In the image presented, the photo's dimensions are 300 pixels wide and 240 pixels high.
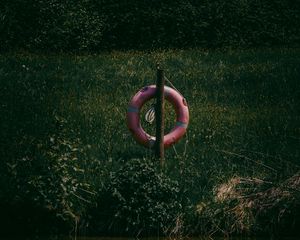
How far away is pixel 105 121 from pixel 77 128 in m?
0.66

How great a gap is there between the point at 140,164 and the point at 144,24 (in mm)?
11241

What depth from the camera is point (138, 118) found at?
44.8 feet

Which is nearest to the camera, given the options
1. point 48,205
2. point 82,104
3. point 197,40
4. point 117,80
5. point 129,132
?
point 48,205

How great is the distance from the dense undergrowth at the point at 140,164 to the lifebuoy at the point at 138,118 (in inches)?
9.1

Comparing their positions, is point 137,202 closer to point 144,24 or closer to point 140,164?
point 140,164

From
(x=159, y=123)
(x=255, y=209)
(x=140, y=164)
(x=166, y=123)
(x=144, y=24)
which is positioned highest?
(x=144, y=24)

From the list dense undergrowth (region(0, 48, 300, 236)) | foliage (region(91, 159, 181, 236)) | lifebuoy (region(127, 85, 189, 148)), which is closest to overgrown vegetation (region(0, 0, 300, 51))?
dense undergrowth (region(0, 48, 300, 236))

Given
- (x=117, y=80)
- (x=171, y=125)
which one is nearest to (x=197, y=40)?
(x=117, y=80)

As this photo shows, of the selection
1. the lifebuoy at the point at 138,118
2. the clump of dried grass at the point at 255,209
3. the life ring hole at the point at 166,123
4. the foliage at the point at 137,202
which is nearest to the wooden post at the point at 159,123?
the lifebuoy at the point at 138,118

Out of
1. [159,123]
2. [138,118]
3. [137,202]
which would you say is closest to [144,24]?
[138,118]

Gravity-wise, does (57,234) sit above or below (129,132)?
below

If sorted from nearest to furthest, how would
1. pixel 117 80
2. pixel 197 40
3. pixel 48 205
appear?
pixel 48 205 < pixel 117 80 < pixel 197 40

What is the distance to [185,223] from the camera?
11852 mm

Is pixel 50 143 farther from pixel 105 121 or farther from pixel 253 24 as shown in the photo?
pixel 253 24
